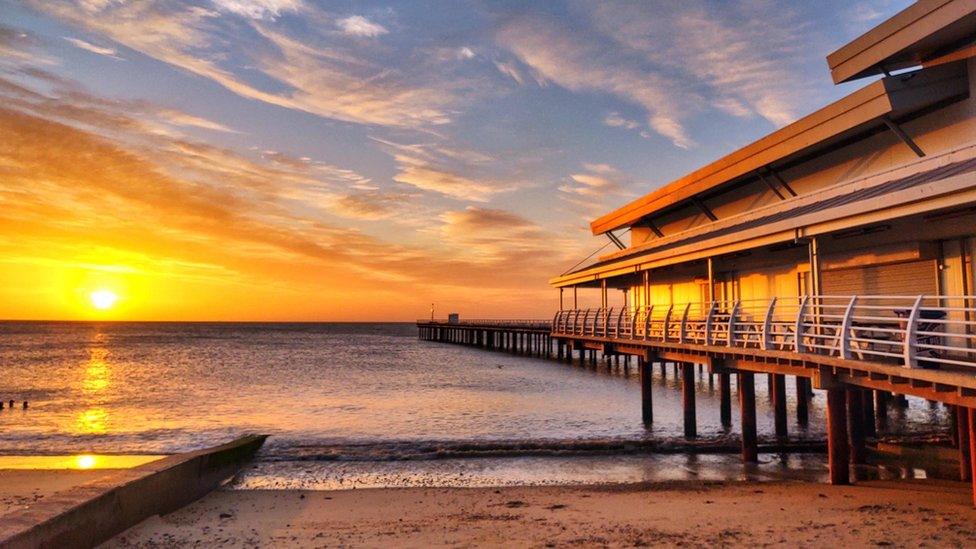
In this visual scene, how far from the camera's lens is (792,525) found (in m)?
9.26

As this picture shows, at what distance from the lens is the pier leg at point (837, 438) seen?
11.2 metres

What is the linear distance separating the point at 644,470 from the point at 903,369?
7.05m

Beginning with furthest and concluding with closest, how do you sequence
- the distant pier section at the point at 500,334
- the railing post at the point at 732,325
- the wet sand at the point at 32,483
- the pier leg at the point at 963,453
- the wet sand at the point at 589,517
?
the distant pier section at the point at 500,334
the railing post at the point at 732,325
the wet sand at the point at 32,483
the pier leg at the point at 963,453
the wet sand at the point at 589,517

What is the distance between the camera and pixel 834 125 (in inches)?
643

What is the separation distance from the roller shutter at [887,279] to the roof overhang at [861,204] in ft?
5.84

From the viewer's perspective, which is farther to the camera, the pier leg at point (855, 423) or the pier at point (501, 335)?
the pier at point (501, 335)

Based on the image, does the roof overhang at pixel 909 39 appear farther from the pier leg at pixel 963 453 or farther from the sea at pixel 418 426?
the sea at pixel 418 426

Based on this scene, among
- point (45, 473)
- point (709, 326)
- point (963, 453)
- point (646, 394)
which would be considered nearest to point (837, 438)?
point (963, 453)

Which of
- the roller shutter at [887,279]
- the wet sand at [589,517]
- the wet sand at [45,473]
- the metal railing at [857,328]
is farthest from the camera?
the roller shutter at [887,279]

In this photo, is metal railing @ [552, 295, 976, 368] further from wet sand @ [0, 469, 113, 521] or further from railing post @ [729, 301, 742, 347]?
wet sand @ [0, 469, 113, 521]

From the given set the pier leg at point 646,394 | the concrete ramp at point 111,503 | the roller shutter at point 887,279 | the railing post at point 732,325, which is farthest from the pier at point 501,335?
the concrete ramp at point 111,503

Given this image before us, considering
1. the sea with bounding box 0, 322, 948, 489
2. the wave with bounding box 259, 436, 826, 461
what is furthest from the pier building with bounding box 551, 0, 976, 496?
the sea with bounding box 0, 322, 948, 489

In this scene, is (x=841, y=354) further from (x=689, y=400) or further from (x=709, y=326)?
(x=689, y=400)

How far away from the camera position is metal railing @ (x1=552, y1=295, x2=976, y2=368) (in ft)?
28.6
